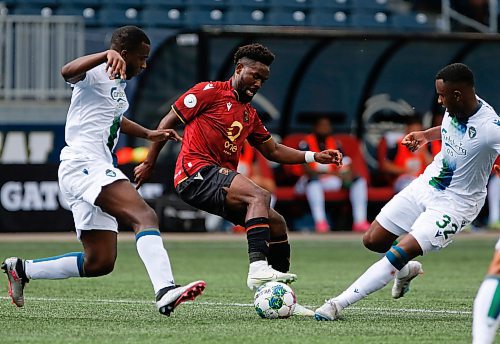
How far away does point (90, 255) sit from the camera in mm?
7508

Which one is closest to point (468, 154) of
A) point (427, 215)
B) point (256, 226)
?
point (427, 215)

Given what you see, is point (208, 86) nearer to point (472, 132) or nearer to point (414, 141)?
point (414, 141)

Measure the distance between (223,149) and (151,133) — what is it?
2.01ft

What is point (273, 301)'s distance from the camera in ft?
23.7

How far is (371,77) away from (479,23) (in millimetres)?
3221

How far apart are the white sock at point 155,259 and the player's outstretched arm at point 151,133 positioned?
840 mm

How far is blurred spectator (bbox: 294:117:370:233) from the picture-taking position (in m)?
17.9

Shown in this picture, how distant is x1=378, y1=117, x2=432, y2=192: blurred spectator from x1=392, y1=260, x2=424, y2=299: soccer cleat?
10313 millimetres

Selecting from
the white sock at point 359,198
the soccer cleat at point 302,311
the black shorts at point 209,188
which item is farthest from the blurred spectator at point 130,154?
the soccer cleat at point 302,311

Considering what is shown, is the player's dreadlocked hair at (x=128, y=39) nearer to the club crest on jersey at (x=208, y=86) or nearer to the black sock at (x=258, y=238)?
the club crest on jersey at (x=208, y=86)

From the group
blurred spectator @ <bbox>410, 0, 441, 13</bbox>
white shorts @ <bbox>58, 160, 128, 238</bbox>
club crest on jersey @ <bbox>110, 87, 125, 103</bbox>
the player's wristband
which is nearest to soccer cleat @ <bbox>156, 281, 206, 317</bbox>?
white shorts @ <bbox>58, 160, 128, 238</bbox>

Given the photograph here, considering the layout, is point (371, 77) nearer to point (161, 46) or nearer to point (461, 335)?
point (161, 46)

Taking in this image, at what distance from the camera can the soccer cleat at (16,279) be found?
7543mm

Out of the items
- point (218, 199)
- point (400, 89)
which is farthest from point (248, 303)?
point (400, 89)
